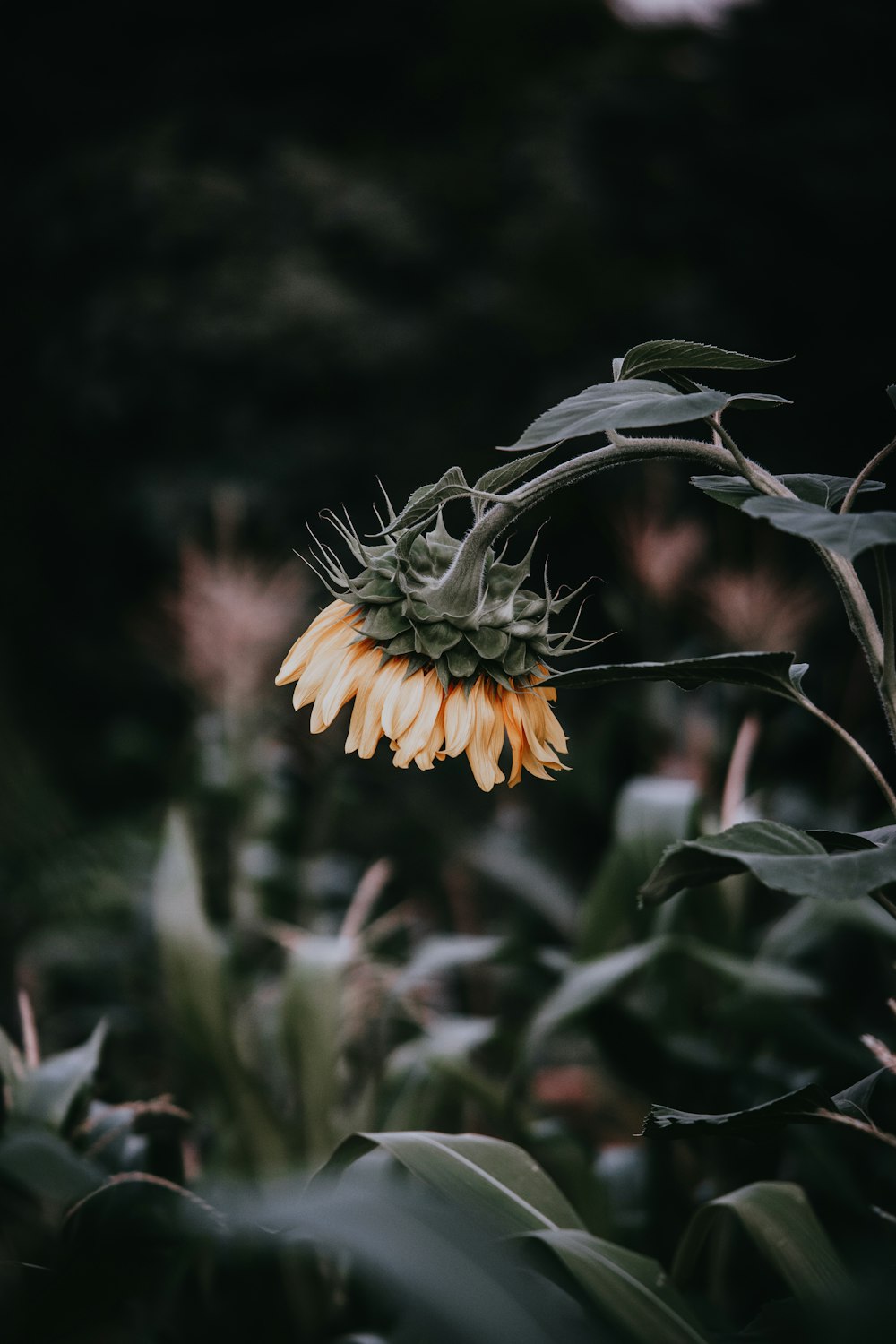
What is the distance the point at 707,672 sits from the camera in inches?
17.3

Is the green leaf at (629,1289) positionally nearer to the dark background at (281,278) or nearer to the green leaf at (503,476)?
the green leaf at (503,476)

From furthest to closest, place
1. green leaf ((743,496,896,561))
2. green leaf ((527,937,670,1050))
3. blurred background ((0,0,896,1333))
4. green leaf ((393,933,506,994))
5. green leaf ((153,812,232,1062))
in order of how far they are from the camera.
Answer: blurred background ((0,0,896,1333)), green leaf ((393,933,506,994)), green leaf ((153,812,232,1062)), green leaf ((527,937,670,1050)), green leaf ((743,496,896,561))

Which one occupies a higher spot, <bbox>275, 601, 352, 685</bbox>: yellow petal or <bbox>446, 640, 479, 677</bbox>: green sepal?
<bbox>275, 601, 352, 685</bbox>: yellow petal

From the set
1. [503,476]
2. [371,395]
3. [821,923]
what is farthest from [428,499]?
[371,395]

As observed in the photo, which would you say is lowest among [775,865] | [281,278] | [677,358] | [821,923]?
[821,923]

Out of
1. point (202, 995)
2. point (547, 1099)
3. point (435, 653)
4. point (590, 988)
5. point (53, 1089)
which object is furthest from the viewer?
point (547, 1099)

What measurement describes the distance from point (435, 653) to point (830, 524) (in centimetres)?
18

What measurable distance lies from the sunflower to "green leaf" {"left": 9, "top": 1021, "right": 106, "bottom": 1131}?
0.45 metres

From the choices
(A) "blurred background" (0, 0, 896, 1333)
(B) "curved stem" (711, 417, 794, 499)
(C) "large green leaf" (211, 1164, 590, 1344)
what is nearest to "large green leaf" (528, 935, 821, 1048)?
(A) "blurred background" (0, 0, 896, 1333)

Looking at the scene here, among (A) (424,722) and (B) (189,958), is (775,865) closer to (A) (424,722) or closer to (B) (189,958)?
(A) (424,722)

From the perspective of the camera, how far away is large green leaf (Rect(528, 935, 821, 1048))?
0.99 m

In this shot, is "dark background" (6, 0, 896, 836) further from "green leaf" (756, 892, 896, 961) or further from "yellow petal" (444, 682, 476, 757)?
"yellow petal" (444, 682, 476, 757)

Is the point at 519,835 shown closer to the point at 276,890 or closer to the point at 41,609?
the point at 276,890

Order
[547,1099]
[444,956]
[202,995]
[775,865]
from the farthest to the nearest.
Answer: [547,1099], [444,956], [202,995], [775,865]
